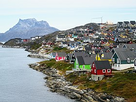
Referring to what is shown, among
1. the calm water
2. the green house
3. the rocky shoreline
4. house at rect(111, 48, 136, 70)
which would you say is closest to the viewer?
the rocky shoreline

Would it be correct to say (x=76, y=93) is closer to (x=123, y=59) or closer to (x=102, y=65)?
(x=102, y=65)

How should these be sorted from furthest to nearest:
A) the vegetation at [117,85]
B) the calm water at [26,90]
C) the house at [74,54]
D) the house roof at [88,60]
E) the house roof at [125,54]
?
the house at [74,54], the house roof at [88,60], the house roof at [125,54], the calm water at [26,90], the vegetation at [117,85]

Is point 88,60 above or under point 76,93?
above

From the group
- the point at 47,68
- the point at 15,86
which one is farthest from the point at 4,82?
the point at 47,68

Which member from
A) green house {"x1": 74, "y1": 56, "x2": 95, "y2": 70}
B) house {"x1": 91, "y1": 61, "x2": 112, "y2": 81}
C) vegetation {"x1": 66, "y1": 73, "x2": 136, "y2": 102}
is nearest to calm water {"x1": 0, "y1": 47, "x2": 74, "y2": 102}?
vegetation {"x1": 66, "y1": 73, "x2": 136, "y2": 102}

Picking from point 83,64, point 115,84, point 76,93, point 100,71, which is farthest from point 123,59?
point 76,93

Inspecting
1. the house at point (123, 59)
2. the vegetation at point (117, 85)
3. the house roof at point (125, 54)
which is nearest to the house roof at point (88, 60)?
the house at point (123, 59)

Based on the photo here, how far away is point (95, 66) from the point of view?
68.2 m

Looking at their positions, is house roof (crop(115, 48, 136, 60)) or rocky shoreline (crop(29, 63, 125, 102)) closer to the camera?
rocky shoreline (crop(29, 63, 125, 102))

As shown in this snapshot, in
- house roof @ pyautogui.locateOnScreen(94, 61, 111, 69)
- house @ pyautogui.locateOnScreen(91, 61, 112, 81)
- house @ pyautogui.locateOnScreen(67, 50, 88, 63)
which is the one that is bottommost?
house @ pyautogui.locateOnScreen(91, 61, 112, 81)

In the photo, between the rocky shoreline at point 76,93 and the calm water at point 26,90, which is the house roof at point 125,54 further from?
the calm water at point 26,90

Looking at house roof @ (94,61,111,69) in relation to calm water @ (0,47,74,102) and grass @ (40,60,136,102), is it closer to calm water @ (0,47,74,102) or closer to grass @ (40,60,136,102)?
grass @ (40,60,136,102)

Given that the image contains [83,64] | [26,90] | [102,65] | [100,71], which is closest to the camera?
[100,71]

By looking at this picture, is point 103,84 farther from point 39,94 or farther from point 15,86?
point 15,86
